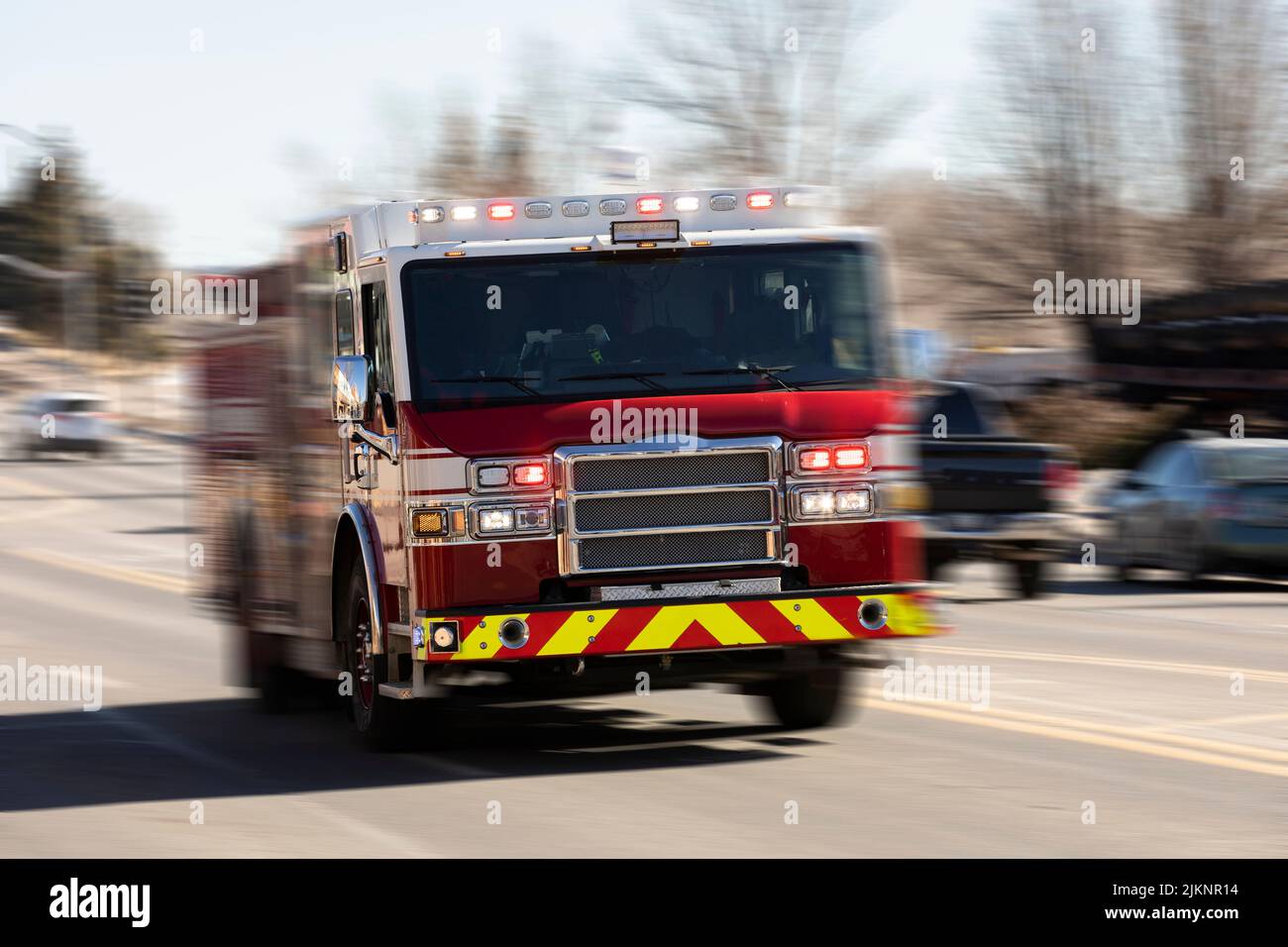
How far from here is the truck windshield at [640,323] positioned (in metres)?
10.4

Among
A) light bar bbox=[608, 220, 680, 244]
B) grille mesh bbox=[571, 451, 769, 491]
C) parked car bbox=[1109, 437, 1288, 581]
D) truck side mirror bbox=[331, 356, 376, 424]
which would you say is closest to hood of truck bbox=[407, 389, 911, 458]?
grille mesh bbox=[571, 451, 769, 491]

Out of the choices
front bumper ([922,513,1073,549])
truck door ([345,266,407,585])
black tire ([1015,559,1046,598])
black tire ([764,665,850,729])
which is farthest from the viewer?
black tire ([1015,559,1046,598])

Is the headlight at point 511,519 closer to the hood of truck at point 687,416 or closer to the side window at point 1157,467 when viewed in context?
the hood of truck at point 687,416

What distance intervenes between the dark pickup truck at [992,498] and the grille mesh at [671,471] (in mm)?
10357

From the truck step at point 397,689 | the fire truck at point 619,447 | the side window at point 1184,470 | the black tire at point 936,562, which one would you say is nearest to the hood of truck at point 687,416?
the fire truck at point 619,447

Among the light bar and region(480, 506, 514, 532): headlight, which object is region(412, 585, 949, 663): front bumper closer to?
region(480, 506, 514, 532): headlight

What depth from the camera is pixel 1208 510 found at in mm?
22047

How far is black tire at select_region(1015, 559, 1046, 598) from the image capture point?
21.5m

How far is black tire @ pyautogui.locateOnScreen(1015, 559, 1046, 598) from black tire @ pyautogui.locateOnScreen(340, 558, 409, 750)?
10.9 m

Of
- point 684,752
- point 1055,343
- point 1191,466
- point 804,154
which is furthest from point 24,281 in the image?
point 684,752

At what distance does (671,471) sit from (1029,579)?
462 inches

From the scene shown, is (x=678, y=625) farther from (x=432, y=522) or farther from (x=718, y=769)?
(x=432, y=522)

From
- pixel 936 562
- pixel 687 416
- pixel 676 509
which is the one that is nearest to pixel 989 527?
pixel 936 562

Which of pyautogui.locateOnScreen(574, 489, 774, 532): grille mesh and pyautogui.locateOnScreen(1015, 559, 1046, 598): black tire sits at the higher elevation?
pyautogui.locateOnScreen(574, 489, 774, 532): grille mesh
